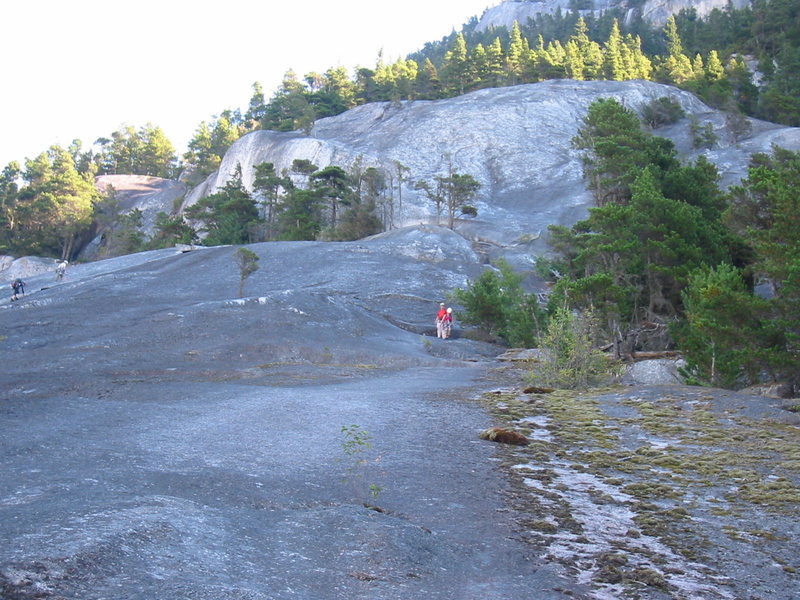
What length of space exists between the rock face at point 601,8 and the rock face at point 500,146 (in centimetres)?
5601

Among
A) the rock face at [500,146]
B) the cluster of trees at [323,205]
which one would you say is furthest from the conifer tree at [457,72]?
the cluster of trees at [323,205]

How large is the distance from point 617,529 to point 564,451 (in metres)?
2.97

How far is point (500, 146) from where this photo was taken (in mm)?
65875

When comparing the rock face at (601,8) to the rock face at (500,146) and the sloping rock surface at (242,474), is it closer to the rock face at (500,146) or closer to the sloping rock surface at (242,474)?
the rock face at (500,146)

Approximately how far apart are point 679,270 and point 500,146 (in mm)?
46472

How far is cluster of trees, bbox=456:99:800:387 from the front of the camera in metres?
15.0

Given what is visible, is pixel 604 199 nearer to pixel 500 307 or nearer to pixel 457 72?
pixel 500 307

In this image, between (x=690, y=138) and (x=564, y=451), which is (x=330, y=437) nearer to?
(x=564, y=451)

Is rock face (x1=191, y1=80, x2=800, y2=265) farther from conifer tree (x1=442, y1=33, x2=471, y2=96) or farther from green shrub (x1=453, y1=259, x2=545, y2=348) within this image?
green shrub (x1=453, y1=259, x2=545, y2=348)

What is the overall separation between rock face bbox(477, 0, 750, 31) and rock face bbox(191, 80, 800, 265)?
56.0 metres

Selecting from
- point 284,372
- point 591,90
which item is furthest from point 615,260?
point 591,90

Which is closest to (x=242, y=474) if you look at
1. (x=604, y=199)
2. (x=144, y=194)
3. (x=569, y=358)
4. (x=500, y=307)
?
(x=569, y=358)

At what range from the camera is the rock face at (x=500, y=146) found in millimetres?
56531

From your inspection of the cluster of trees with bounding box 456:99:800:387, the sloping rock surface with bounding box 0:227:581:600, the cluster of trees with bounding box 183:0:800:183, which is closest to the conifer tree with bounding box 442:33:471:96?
the cluster of trees with bounding box 183:0:800:183
